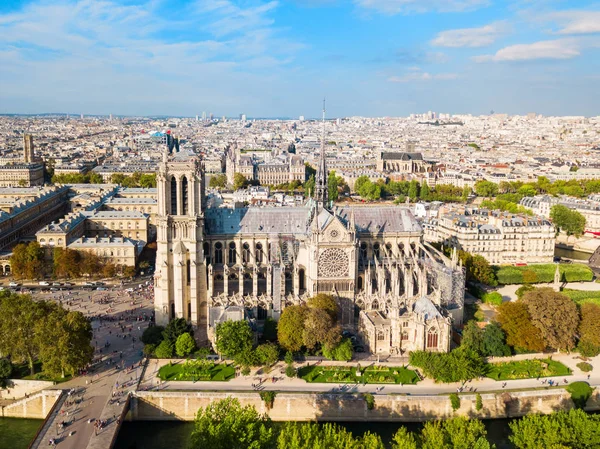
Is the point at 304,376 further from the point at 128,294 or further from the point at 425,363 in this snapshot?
the point at 128,294

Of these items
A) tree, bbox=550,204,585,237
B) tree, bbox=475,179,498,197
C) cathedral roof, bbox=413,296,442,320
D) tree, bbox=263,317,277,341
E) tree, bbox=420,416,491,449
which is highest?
tree, bbox=475,179,498,197

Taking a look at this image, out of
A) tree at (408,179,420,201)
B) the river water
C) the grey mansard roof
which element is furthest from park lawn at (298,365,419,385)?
tree at (408,179,420,201)

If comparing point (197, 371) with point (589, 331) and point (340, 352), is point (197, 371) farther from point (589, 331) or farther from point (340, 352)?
point (589, 331)

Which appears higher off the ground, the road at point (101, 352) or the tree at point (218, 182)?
the tree at point (218, 182)

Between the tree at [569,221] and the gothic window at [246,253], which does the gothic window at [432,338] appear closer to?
the gothic window at [246,253]

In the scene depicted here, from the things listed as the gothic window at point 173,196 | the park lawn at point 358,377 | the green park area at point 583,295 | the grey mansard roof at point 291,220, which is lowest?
the park lawn at point 358,377

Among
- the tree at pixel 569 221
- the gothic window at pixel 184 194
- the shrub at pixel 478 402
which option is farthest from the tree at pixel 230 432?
the tree at pixel 569 221

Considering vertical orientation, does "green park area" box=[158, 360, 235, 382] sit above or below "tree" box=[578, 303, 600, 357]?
below

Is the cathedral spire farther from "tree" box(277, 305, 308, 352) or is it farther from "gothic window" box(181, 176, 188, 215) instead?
"tree" box(277, 305, 308, 352)
